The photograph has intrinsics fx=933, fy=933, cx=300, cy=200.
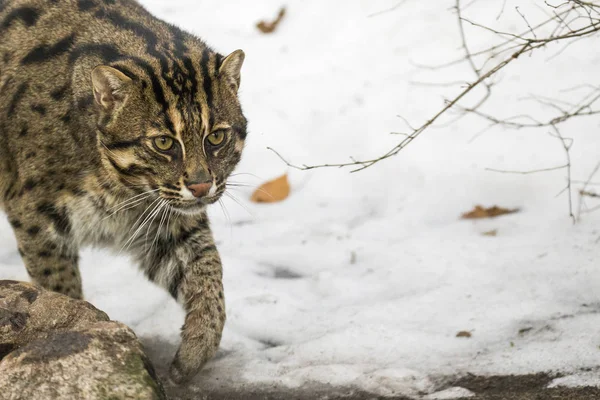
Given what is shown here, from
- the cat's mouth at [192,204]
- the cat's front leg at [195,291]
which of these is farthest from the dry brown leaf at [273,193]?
the cat's mouth at [192,204]

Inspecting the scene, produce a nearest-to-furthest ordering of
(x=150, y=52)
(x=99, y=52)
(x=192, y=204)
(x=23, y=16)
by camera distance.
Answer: (x=192, y=204) → (x=150, y=52) → (x=99, y=52) → (x=23, y=16)

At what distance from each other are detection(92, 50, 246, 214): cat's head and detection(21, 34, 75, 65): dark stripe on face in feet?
1.93

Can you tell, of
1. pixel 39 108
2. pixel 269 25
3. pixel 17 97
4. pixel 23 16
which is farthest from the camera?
pixel 269 25

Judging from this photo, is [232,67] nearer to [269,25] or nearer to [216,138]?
[216,138]

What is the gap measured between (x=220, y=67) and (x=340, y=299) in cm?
178

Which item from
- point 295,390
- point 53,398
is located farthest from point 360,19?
point 53,398

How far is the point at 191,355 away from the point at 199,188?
879 mm

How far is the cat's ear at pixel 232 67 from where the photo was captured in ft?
14.9

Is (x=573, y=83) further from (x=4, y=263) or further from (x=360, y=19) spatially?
(x=4, y=263)

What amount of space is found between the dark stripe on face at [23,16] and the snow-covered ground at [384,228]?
1670 mm

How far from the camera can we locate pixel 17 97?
16.2 ft

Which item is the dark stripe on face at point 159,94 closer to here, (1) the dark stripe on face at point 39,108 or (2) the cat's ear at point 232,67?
(2) the cat's ear at point 232,67

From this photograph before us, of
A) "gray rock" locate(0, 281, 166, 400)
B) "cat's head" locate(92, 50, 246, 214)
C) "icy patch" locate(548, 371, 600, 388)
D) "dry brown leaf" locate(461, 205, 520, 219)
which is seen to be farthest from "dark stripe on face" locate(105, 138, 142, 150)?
"dry brown leaf" locate(461, 205, 520, 219)

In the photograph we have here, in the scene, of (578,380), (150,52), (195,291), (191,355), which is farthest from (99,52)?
(578,380)
